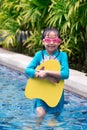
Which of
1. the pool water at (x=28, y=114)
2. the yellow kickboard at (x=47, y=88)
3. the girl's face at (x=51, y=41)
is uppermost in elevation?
the girl's face at (x=51, y=41)

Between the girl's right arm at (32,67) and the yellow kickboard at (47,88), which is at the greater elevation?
the girl's right arm at (32,67)

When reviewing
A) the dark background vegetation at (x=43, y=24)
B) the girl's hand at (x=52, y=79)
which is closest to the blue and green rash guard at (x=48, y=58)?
the girl's hand at (x=52, y=79)

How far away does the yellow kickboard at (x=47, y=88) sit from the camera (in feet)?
17.3

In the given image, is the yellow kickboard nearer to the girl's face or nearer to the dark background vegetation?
the girl's face

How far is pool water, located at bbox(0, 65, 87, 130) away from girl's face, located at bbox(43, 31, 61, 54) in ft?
2.79

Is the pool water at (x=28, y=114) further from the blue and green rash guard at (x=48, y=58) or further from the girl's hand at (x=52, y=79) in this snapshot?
the girl's hand at (x=52, y=79)

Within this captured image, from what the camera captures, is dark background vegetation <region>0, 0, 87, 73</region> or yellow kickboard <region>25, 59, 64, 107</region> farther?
dark background vegetation <region>0, 0, 87, 73</region>

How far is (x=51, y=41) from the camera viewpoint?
5.18 metres

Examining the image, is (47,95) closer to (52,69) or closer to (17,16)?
(52,69)

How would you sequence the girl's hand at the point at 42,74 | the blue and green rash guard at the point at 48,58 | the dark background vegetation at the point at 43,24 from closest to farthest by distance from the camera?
1. the girl's hand at the point at 42,74
2. the blue and green rash guard at the point at 48,58
3. the dark background vegetation at the point at 43,24

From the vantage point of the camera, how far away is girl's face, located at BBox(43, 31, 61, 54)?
5.18 m

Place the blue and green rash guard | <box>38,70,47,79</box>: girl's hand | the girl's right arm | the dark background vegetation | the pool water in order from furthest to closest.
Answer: the dark background vegetation, the pool water, the blue and green rash guard, the girl's right arm, <box>38,70,47,79</box>: girl's hand

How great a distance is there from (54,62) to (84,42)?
4.93 metres

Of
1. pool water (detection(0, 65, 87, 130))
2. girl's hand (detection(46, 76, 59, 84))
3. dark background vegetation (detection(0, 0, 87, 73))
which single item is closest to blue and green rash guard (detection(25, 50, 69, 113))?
girl's hand (detection(46, 76, 59, 84))
